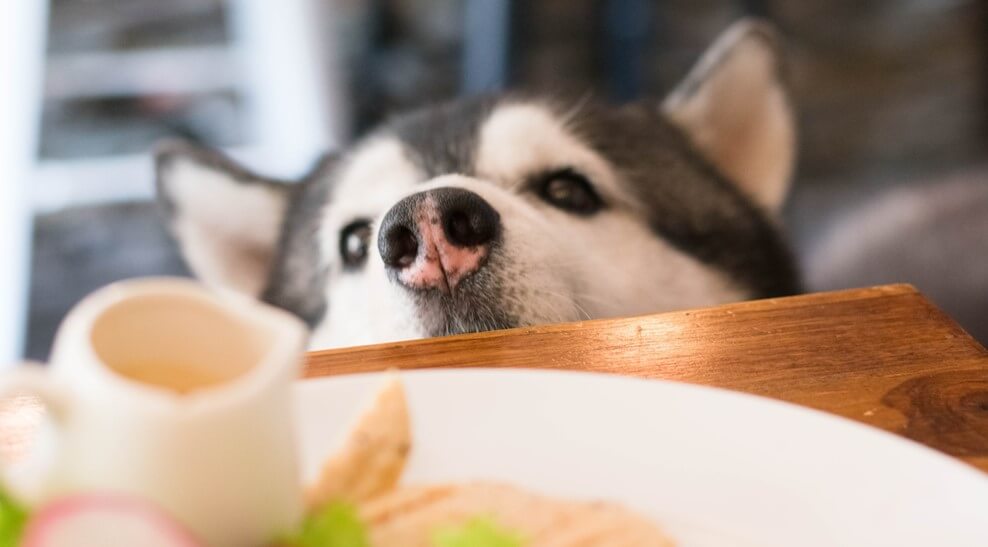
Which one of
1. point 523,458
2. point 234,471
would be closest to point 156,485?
point 234,471

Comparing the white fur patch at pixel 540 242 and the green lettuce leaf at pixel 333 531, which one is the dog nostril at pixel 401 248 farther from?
the green lettuce leaf at pixel 333 531

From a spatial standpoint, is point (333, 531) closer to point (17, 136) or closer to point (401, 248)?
point (401, 248)

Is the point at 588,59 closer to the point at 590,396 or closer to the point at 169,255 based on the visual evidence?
the point at 169,255

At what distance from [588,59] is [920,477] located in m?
3.15

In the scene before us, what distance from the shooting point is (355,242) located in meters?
1.31

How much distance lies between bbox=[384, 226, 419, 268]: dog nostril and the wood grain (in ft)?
0.60

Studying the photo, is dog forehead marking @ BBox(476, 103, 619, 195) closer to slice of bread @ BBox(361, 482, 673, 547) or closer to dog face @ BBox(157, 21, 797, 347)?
dog face @ BBox(157, 21, 797, 347)

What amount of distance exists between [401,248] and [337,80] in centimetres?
268

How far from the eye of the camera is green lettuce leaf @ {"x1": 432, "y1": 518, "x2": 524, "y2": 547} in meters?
0.45

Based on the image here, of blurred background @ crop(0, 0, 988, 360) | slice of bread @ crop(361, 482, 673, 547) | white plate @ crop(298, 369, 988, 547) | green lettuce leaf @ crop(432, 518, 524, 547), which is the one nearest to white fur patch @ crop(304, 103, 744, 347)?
white plate @ crop(298, 369, 988, 547)

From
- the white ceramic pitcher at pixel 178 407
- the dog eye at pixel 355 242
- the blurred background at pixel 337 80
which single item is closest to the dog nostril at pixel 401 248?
the dog eye at pixel 355 242

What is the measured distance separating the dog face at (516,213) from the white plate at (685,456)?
29 centimetres

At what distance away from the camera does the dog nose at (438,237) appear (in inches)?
37.1

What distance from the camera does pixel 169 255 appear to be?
299 centimetres
